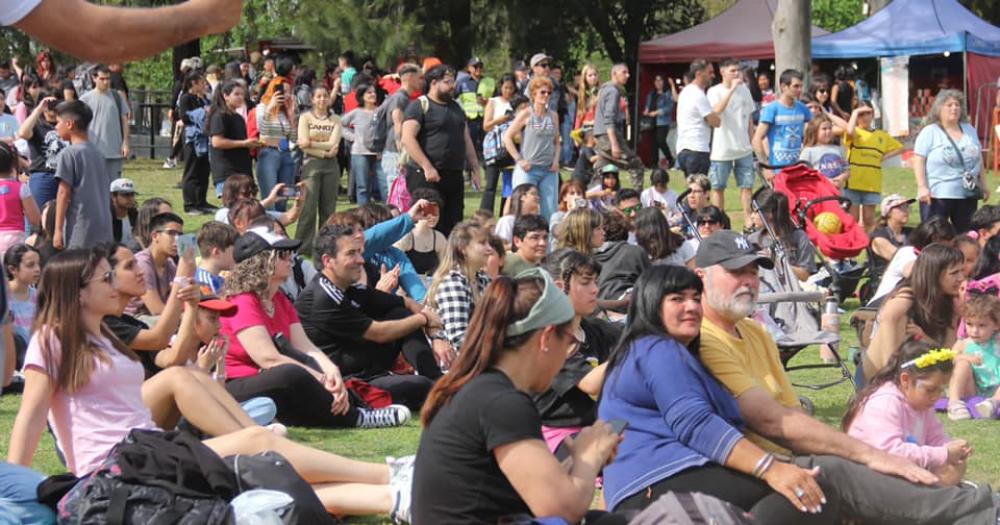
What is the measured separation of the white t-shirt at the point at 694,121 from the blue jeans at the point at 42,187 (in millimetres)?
6517

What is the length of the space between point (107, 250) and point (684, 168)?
10.6 m

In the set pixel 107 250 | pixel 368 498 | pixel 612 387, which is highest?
pixel 107 250

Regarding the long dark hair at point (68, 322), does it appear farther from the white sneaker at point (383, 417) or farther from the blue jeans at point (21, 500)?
the white sneaker at point (383, 417)

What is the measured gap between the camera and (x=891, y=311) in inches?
311

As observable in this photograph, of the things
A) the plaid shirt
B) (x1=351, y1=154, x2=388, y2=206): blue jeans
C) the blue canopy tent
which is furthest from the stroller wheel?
the blue canopy tent

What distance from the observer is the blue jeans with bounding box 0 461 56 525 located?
5055 millimetres

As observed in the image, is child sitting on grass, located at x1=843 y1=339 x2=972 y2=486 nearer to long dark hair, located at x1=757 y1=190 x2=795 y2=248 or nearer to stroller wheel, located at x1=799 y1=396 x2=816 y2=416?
stroller wheel, located at x1=799 y1=396 x2=816 y2=416

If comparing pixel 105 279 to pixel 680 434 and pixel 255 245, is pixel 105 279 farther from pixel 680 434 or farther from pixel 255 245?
pixel 680 434

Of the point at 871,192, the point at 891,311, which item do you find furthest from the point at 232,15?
the point at 871,192

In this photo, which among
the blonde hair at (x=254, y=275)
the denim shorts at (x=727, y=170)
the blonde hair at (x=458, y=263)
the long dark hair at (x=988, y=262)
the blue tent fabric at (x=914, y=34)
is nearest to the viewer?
the blonde hair at (x=254, y=275)

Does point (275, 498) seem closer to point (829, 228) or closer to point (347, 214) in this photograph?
point (347, 214)

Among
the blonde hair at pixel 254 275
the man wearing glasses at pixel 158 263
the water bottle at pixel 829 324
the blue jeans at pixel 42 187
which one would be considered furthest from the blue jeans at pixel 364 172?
the blonde hair at pixel 254 275

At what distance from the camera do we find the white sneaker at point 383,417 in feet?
26.4

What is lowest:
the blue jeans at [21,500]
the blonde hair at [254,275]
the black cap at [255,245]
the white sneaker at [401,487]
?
the white sneaker at [401,487]
